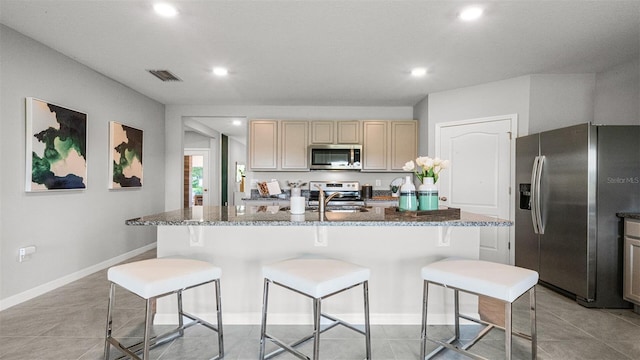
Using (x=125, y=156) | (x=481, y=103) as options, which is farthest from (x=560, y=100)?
(x=125, y=156)

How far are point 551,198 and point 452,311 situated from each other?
1645 millimetres

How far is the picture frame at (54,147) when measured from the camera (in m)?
2.70

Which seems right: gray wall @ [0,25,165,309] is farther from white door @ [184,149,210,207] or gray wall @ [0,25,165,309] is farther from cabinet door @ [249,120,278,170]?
white door @ [184,149,210,207]

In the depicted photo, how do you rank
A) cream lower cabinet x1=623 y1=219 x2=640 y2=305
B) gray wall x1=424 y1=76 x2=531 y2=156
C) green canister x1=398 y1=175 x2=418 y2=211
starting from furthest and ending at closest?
1. gray wall x1=424 y1=76 x2=531 y2=156
2. cream lower cabinet x1=623 y1=219 x2=640 y2=305
3. green canister x1=398 y1=175 x2=418 y2=211

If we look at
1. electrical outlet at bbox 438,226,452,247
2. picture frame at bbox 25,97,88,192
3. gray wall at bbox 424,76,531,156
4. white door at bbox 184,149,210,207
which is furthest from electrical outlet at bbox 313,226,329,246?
white door at bbox 184,149,210,207

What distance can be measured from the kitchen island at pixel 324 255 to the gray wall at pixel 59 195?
1.47 metres

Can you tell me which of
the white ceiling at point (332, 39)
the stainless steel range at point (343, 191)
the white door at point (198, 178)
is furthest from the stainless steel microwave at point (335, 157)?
the white door at point (198, 178)

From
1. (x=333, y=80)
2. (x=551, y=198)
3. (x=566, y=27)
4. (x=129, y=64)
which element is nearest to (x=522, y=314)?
(x=551, y=198)

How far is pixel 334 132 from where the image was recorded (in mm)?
4824

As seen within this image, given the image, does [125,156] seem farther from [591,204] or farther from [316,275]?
[591,204]

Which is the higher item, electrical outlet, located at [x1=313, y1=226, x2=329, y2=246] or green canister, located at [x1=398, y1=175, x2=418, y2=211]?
green canister, located at [x1=398, y1=175, x2=418, y2=211]

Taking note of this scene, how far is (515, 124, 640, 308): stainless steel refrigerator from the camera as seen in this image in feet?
8.63

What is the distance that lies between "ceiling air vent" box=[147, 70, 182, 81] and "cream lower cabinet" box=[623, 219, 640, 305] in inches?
185

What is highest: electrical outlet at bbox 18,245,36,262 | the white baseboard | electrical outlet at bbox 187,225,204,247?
electrical outlet at bbox 187,225,204,247
